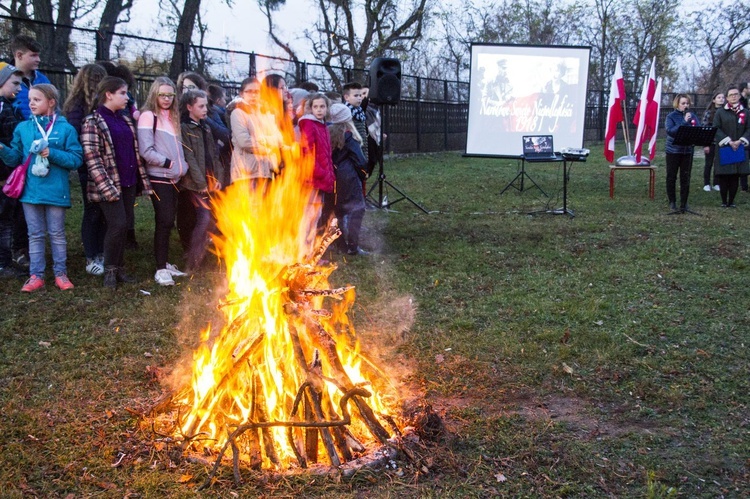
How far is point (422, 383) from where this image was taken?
15.0ft

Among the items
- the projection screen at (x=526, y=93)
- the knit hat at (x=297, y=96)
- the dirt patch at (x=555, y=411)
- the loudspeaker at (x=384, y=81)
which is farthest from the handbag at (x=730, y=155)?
the dirt patch at (x=555, y=411)

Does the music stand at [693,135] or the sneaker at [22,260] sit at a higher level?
the music stand at [693,135]

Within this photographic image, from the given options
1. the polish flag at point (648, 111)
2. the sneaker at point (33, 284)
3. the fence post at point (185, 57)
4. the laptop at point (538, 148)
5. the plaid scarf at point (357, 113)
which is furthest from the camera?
the fence post at point (185, 57)

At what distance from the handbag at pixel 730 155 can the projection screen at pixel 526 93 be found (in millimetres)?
3061

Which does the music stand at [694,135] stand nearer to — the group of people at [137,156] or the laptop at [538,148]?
the laptop at [538,148]

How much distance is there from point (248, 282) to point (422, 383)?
1429 millimetres

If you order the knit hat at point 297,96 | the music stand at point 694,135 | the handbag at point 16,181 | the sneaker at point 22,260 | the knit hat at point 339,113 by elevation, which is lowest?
the sneaker at point 22,260

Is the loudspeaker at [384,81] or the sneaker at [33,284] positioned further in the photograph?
the loudspeaker at [384,81]

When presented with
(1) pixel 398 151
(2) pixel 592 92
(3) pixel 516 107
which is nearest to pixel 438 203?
(3) pixel 516 107

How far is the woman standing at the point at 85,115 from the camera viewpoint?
6727mm

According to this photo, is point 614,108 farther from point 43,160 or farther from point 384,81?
point 43,160

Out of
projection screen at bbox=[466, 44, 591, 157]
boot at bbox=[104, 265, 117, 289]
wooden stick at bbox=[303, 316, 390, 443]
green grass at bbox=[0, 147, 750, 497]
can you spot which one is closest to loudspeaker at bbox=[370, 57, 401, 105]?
green grass at bbox=[0, 147, 750, 497]

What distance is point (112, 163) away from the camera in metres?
6.31

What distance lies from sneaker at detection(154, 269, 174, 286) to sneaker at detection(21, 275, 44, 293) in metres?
1.07
